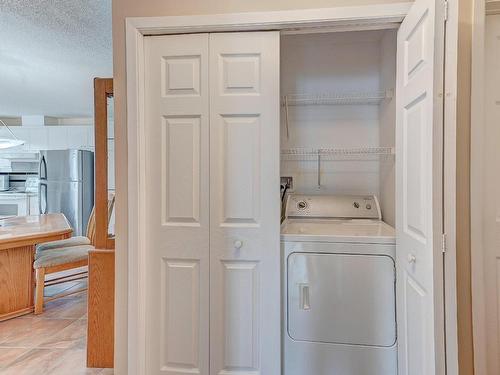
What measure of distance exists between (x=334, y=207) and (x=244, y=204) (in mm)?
845

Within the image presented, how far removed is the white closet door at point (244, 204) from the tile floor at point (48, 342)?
91cm

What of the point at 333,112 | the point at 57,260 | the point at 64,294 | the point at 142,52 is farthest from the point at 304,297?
the point at 64,294

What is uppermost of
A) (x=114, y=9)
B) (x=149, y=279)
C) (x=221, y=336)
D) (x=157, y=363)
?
(x=114, y=9)

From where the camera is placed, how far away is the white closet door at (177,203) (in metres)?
1.60

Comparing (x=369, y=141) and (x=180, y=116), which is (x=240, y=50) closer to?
(x=180, y=116)

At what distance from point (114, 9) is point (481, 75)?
1.66 meters

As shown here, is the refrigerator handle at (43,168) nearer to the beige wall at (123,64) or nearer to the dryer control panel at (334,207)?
the beige wall at (123,64)

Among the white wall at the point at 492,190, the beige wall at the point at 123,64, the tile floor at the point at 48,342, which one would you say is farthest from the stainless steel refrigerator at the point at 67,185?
the white wall at the point at 492,190

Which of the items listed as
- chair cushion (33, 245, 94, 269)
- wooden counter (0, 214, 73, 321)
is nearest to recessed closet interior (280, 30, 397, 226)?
chair cushion (33, 245, 94, 269)

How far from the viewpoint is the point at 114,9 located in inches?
63.1

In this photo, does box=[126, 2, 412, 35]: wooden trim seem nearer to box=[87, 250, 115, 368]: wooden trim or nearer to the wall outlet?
the wall outlet

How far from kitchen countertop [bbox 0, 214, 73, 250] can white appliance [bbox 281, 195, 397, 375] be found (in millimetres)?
2214

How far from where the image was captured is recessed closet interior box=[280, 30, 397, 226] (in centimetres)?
226

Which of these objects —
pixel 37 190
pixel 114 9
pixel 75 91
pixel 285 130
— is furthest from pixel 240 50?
pixel 37 190
